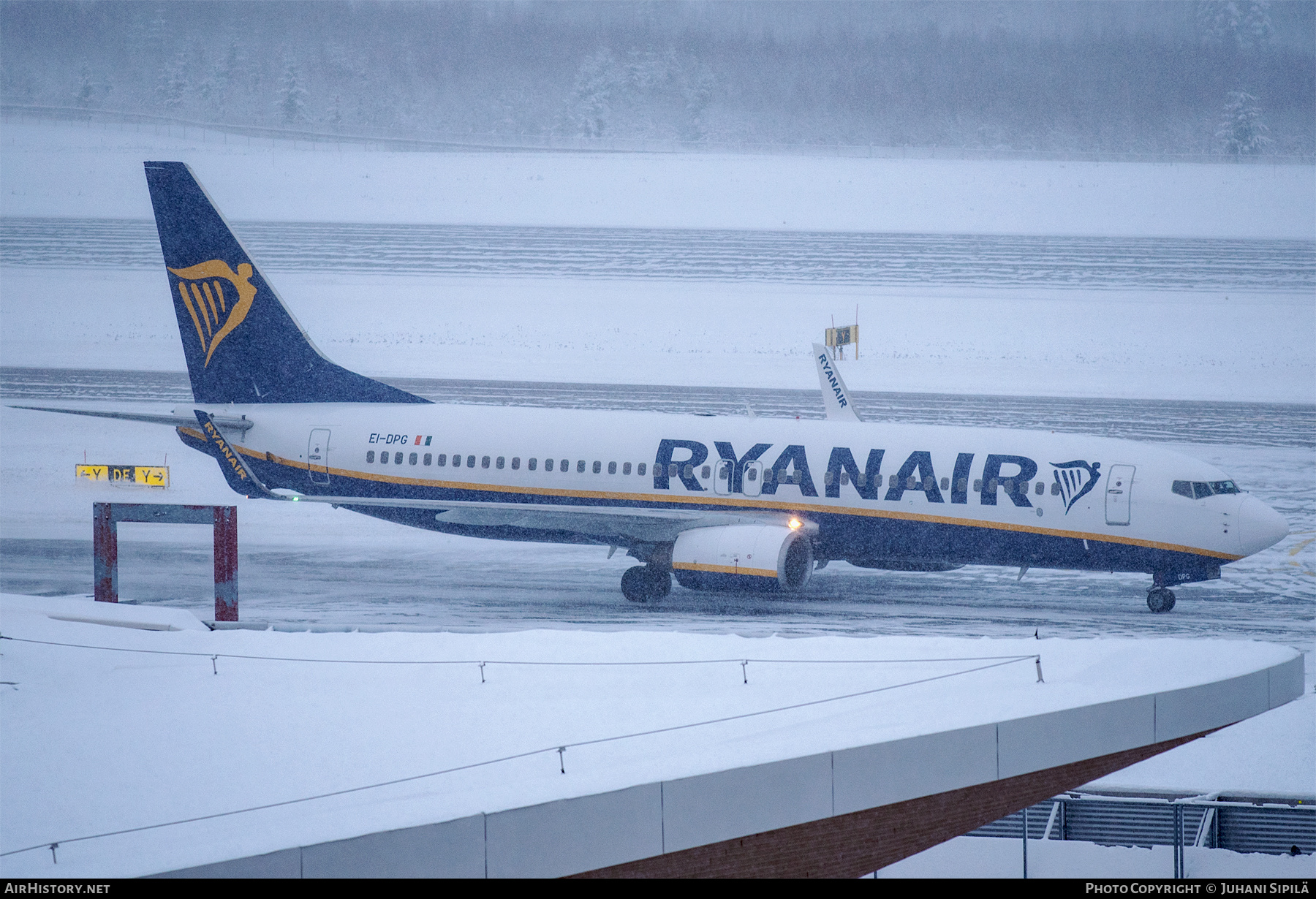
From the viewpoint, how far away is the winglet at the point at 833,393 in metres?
33.5

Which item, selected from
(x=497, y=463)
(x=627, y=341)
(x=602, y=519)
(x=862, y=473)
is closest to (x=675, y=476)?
(x=602, y=519)

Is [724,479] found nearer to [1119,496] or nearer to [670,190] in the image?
[1119,496]

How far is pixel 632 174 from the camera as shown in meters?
101

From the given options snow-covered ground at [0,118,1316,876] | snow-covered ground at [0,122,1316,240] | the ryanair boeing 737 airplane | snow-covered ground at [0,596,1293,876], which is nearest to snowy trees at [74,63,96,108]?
snow-covered ground at [0,118,1316,876]

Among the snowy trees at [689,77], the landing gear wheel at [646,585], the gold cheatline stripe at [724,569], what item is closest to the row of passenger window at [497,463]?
the landing gear wheel at [646,585]

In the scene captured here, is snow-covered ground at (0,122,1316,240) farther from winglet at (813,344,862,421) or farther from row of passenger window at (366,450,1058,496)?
row of passenger window at (366,450,1058,496)

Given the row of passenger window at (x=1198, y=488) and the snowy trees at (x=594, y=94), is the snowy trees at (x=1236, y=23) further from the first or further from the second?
the row of passenger window at (x=1198, y=488)

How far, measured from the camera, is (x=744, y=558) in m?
26.5

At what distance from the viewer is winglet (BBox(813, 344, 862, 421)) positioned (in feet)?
110

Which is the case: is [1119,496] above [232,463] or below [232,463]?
below

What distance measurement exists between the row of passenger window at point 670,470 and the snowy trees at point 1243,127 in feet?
285

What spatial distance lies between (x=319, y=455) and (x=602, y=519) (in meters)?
6.76

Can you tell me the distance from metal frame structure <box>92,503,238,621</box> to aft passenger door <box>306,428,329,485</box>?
12.4 ft

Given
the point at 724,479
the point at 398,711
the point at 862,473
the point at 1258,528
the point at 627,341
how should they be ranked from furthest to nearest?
1. the point at 627,341
2. the point at 724,479
3. the point at 862,473
4. the point at 1258,528
5. the point at 398,711
